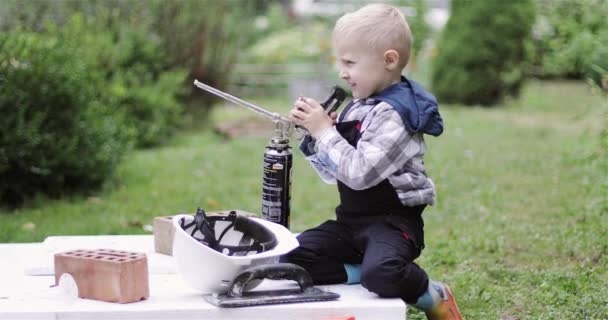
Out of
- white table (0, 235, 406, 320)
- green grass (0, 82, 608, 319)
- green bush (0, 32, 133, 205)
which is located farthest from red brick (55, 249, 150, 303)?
green bush (0, 32, 133, 205)

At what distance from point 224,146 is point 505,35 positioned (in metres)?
5.25

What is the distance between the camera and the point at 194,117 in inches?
367

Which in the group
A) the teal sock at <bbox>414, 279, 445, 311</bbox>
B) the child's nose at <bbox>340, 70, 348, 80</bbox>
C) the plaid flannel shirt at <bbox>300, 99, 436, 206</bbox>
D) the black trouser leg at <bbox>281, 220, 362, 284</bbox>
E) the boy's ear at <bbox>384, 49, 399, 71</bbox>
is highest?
the boy's ear at <bbox>384, 49, 399, 71</bbox>

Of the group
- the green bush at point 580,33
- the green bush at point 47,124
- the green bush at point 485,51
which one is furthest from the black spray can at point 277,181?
the green bush at point 485,51

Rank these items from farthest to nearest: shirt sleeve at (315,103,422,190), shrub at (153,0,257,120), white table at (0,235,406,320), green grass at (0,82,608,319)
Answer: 1. shrub at (153,0,257,120)
2. green grass at (0,82,608,319)
3. shirt sleeve at (315,103,422,190)
4. white table at (0,235,406,320)

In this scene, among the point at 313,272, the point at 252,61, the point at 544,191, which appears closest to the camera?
the point at 313,272

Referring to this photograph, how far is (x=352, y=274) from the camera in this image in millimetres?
2965

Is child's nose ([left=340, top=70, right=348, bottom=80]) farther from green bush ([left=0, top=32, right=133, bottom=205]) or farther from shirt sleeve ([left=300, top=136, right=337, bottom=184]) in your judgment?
green bush ([left=0, top=32, right=133, bottom=205])

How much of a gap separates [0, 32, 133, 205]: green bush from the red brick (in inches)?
102

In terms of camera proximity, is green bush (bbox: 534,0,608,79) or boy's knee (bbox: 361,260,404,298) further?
green bush (bbox: 534,0,608,79)

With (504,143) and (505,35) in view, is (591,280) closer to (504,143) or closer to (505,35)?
(504,143)

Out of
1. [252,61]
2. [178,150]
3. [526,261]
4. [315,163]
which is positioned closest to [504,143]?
[178,150]

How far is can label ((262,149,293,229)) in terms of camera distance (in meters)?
3.07

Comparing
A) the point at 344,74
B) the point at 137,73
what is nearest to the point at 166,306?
the point at 344,74
